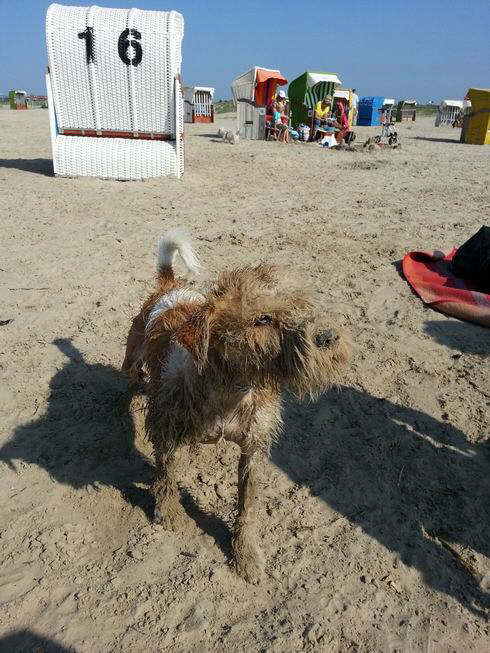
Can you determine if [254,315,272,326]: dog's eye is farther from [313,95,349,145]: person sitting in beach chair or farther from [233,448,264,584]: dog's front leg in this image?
[313,95,349,145]: person sitting in beach chair

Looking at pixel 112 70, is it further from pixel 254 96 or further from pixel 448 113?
pixel 448 113

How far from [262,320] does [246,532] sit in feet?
4.95

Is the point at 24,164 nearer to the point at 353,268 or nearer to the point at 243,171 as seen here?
the point at 243,171

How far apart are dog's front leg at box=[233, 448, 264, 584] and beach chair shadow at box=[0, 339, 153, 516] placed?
67 centimetres

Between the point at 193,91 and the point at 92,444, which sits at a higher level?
the point at 193,91

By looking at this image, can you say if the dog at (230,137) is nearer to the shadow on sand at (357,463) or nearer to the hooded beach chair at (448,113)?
the shadow on sand at (357,463)

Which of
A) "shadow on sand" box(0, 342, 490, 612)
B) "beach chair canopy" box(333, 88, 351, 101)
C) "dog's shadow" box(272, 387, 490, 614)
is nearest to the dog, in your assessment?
"beach chair canopy" box(333, 88, 351, 101)

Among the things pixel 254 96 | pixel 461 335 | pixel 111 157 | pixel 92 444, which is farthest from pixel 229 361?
pixel 254 96

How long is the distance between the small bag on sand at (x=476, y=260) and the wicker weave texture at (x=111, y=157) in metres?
7.53

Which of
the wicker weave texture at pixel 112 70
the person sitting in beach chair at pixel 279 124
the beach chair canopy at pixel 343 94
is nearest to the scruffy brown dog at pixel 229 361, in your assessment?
the wicker weave texture at pixel 112 70

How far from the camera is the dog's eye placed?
179cm

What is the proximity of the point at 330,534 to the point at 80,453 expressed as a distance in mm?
1845

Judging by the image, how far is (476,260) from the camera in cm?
607

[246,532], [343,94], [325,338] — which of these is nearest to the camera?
[325,338]
